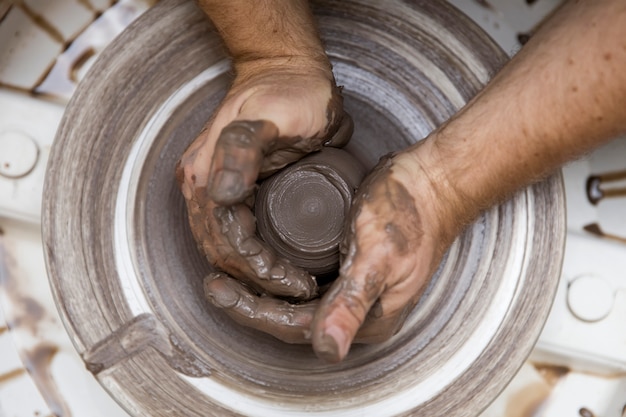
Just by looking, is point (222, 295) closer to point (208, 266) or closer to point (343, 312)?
point (208, 266)

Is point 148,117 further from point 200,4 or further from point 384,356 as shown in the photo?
point 384,356

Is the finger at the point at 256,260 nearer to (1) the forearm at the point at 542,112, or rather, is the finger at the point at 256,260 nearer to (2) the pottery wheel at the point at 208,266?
(2) the pottery wheel at the point at 208,266

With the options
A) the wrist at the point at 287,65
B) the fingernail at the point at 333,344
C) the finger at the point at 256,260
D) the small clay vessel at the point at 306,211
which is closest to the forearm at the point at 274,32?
the wrist at the point at 287,65

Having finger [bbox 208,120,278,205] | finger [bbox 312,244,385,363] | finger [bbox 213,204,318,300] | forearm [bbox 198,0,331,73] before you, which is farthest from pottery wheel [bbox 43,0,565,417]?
finger [bbox 208,120,278,205]

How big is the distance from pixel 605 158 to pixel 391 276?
817 millimetres

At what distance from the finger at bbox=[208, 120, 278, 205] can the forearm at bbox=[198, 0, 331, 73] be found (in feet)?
1.30

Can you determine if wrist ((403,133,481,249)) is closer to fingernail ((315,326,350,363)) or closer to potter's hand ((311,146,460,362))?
potter's hand ((311,146,460,362))

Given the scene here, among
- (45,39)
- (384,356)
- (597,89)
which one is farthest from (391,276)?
(45,39)

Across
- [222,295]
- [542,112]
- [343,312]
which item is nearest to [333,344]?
[343,312]

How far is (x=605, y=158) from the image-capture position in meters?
1.84

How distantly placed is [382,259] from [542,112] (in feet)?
1.46

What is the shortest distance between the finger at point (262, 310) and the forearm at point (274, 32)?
21.1 inches

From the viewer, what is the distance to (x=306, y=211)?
4.88 ft

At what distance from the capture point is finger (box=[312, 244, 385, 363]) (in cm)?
121
